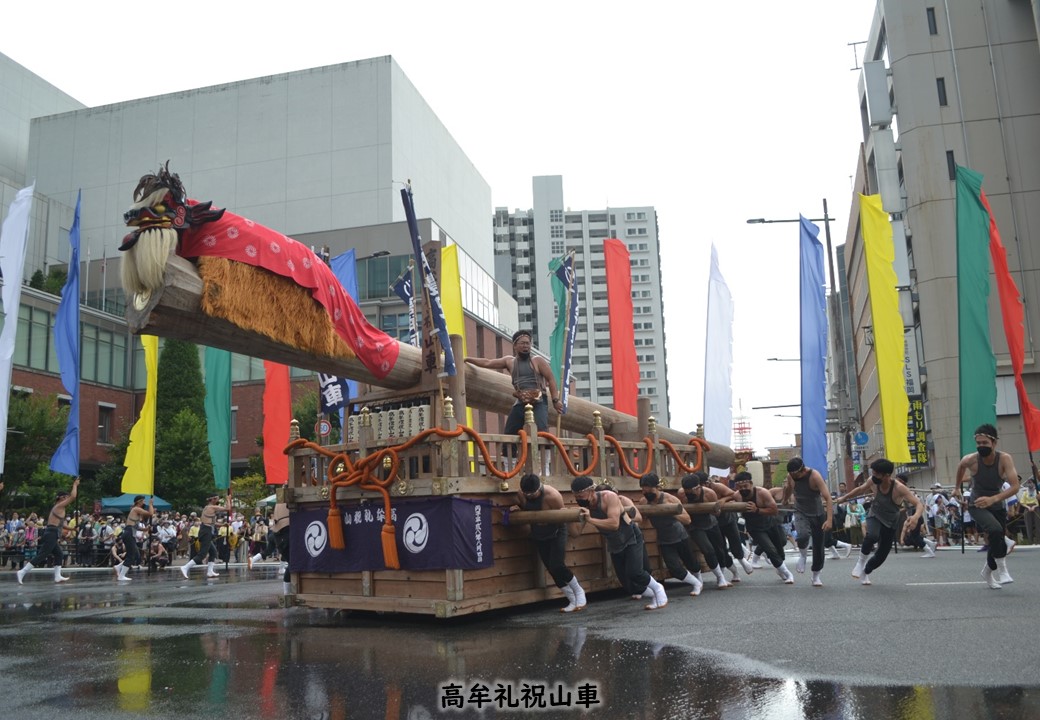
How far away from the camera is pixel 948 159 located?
35.9 meters

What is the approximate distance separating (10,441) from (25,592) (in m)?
19.7

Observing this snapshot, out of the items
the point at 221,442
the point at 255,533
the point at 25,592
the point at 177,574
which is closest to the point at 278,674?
the point at 25,592

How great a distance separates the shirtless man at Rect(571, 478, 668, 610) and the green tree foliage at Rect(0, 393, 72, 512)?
30217 millimetres

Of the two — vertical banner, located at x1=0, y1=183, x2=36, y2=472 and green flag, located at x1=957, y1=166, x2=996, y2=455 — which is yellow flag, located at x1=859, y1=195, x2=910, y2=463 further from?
vertical banner, located at x1=0, y1=183, x2=36, y2=472

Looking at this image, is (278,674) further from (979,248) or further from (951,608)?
(979,248)

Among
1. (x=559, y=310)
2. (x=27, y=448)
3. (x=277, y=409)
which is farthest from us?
(x=27, y=448)

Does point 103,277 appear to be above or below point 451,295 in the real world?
above

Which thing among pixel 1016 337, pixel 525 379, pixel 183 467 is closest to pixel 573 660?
pixel 525 379

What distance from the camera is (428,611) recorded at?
8625 mm

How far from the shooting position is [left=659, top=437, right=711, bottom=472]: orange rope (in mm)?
12820

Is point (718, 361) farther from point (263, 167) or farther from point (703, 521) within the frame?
point (263, 167)

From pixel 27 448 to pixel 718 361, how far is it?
27777 millimetres

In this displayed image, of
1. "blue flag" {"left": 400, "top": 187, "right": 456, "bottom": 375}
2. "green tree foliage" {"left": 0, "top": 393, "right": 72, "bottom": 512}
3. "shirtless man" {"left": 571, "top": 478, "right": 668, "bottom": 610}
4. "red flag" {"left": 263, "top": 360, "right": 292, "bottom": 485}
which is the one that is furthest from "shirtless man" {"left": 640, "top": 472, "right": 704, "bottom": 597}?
"green tree foliage" {"left": 0, "top": 393, "right": 72, "bottom": 512}

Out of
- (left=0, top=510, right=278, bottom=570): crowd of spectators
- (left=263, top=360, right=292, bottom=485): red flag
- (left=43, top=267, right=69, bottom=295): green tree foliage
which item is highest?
(left=43, top=267, right=69, bottom=295): green tree foliage
